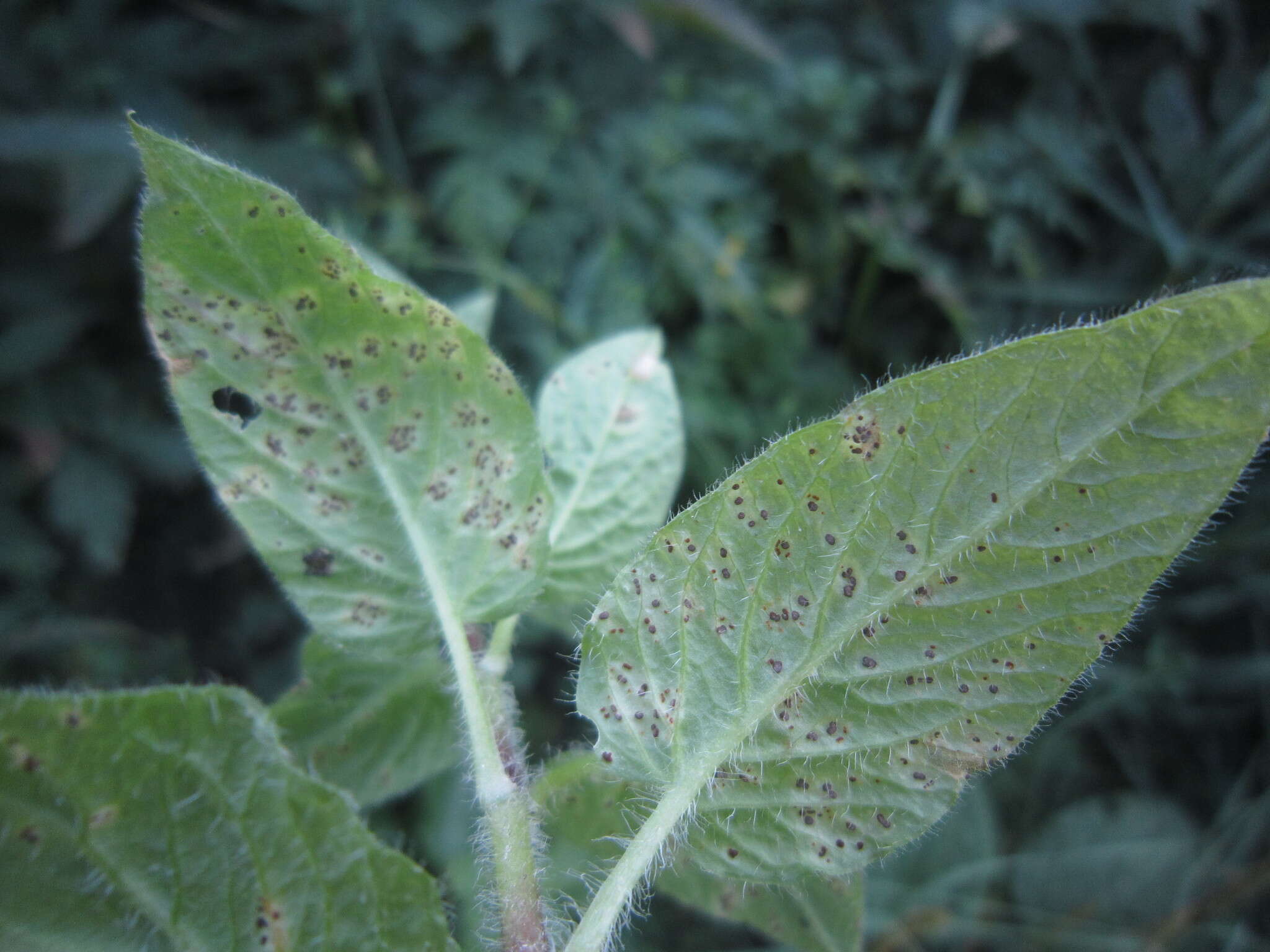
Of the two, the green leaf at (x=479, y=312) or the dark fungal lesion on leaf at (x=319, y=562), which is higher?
the green leaf at (x=479, y=312)

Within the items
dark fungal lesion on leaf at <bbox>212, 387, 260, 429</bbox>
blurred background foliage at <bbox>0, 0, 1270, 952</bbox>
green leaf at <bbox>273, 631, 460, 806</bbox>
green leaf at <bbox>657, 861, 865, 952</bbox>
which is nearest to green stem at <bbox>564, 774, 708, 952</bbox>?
green leaf at <bbox>657, 861, 865, 952</bbox>

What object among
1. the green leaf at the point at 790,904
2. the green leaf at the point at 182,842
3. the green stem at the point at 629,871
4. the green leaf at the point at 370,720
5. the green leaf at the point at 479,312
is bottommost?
the green leaf at the point at 790,904

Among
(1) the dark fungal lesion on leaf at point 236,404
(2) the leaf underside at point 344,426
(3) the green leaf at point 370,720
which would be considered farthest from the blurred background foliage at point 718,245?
(2) the leaf underside at point 344,426

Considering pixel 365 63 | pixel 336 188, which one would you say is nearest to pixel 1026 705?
pixel 336 188

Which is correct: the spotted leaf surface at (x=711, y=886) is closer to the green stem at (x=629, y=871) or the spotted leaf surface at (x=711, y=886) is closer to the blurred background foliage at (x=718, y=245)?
the green stem at (x=629, y=871)

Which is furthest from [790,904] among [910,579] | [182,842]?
[182,842]

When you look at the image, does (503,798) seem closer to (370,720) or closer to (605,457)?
(370,720)
